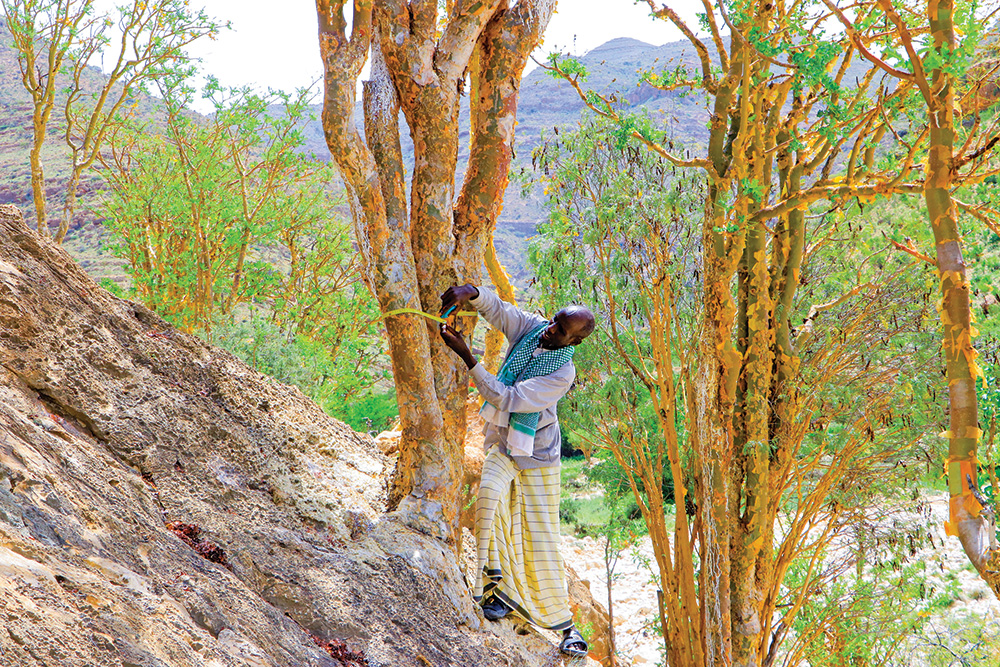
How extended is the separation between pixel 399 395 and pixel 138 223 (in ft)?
19.4

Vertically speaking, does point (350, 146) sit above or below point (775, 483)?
above

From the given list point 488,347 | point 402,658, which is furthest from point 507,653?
point 488,347

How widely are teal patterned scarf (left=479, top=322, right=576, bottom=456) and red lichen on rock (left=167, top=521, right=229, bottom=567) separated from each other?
4.00 ft

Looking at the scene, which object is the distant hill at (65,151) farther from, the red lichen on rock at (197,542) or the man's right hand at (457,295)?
the red lichen on rock at (197,542)

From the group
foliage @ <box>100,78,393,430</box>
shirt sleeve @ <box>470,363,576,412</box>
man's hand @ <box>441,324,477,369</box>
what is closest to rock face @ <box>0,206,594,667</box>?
shirt sleeve @ <box>470,363,576,412</box>

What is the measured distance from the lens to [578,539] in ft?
44.6

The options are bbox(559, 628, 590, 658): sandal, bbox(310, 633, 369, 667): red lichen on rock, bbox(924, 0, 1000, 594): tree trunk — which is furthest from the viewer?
bbox(559, 628, 590, 658): sandal

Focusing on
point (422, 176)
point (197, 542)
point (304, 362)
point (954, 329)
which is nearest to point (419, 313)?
point (422, 176)

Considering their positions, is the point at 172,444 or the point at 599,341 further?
the point at 599,341

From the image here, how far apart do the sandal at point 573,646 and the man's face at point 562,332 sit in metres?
1.45

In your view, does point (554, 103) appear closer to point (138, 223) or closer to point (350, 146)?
point (138, 223)

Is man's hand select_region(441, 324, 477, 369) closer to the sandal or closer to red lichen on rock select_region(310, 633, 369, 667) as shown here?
red lichen on rock select_region(310, 633, 369, 667)

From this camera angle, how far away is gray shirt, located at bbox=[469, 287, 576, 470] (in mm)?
3113

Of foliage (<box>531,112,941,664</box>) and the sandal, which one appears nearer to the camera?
the sandal
